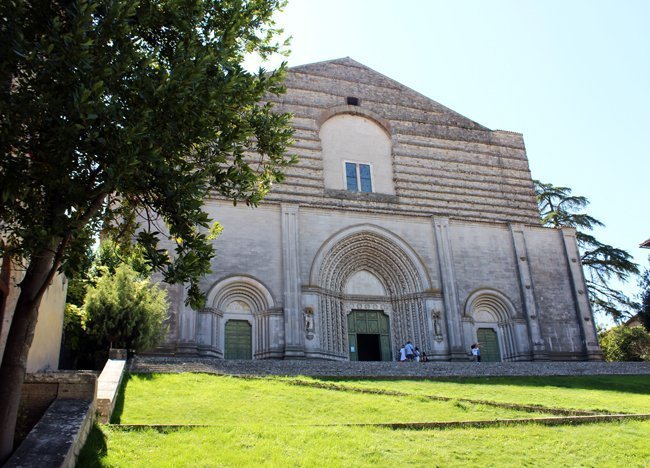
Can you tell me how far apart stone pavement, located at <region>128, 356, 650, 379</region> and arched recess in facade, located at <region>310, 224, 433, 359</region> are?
5.31 m

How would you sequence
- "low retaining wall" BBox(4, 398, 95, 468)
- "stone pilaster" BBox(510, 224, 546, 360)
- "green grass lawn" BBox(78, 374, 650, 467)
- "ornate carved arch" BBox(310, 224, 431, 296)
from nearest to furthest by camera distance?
"low retaining wall" BBox(4, 398, 95, 468), "green grass lawn" BBox(78, 374, 650, 467), "ornate carved arch" BBox(310, 224, 431, 296), "stone pilaster" BBox(510, 224, 546, 360)

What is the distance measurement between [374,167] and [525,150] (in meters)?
7.92

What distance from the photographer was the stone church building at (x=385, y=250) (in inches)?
838

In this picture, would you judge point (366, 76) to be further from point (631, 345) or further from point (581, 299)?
point (631, 345)

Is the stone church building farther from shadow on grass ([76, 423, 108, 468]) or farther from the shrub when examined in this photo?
shadow on grass ([76, 423, 108, 468])

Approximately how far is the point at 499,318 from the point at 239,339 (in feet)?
34.9

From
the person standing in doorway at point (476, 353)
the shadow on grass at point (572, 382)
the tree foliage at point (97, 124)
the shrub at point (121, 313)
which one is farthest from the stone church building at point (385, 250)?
the tree foliage at point (97, 124)

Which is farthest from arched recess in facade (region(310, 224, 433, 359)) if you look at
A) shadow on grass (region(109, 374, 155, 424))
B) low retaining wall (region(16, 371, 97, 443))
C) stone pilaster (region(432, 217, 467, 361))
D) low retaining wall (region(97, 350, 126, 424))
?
low retaining wall (region(16, 371, 97, 443))

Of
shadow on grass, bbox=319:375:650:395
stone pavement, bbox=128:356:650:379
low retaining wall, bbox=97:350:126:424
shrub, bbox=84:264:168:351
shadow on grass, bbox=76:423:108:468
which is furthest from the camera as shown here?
shrub, bbox=84:264:168:351

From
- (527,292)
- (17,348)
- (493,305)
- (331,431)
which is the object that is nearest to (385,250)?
(493,305)

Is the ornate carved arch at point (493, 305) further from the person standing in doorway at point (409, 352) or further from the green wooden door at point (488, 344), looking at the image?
the person standing in doorway at point (409, 352)

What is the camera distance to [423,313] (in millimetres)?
23062

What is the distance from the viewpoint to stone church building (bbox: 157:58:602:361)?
2128cm

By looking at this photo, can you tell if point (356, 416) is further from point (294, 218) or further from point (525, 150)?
point (525, 150)
